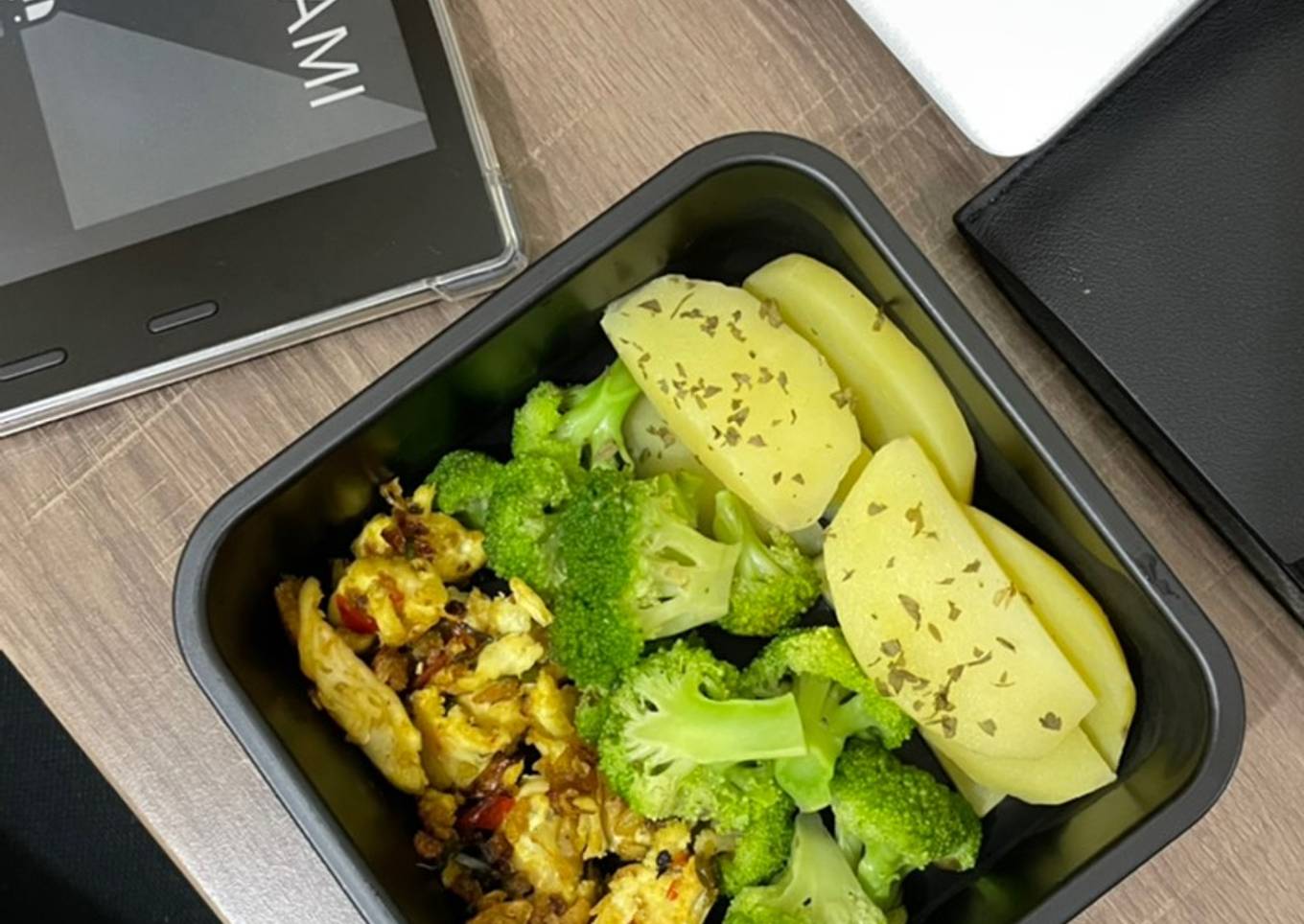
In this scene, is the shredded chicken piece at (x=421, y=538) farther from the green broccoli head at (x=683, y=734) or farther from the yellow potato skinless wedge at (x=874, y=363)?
the yellow potato skinless wedge at (x=874, y=363)

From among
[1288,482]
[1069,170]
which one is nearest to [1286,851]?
[1288,482]

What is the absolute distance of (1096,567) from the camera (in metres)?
0.70

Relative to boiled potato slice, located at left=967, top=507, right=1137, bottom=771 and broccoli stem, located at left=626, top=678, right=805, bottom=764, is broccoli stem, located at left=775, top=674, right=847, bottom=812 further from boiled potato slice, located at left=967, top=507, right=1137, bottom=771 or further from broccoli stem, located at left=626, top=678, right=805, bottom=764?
boiled potato slice, located at left=967, top=507, right=1137, bottom=771

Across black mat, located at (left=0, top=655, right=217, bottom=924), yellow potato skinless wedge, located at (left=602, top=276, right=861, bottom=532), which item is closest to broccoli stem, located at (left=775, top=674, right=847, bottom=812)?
yellow potato skinless wedge, located at (left=602, top=276, right=861, bottom=532)

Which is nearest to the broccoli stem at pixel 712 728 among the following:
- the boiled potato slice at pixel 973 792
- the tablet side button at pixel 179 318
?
the boiled potato slice at pixel 973 792

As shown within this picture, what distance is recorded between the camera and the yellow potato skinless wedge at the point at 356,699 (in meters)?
0.74

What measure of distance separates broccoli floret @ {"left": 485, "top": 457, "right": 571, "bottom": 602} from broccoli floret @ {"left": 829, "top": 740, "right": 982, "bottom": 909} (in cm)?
21

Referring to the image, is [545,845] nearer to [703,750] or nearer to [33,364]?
[703,750]

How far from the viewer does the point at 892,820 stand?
0.71 m

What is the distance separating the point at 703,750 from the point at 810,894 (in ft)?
0.33

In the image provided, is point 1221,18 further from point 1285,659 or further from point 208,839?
point 208,839

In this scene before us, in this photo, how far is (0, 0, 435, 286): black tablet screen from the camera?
814 millimetres

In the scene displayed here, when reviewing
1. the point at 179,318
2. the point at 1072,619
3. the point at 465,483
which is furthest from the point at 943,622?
the point at 179,318

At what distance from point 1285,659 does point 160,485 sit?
0.71 m
